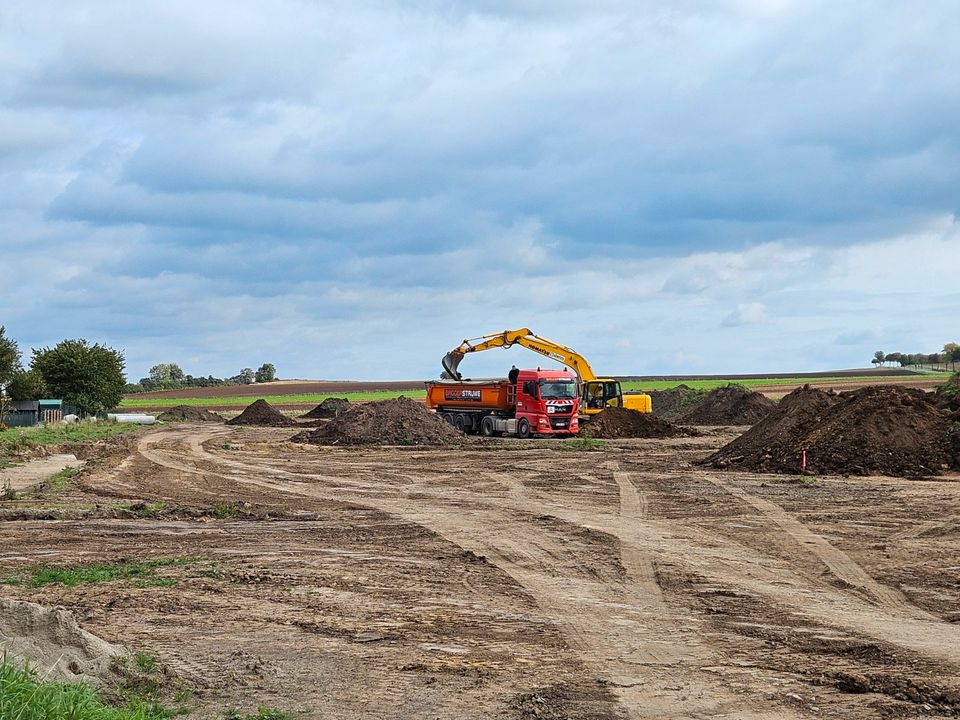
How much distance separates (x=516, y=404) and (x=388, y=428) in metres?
5.73

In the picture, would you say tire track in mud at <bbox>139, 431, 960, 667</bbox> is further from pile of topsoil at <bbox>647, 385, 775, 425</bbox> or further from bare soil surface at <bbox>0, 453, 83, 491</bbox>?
pile of topsoil at <bbox>647, 385, 775, 425</bbox>

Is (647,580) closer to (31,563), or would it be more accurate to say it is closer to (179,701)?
(179,701)

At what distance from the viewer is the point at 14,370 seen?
242 feet

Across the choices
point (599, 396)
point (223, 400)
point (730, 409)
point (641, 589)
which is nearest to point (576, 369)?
point (599, 396)

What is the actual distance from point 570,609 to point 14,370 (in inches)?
2785

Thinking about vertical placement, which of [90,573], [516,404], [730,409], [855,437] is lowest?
[90,573]

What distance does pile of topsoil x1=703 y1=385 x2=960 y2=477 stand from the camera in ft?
86.8

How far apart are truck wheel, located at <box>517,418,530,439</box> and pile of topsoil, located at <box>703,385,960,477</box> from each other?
15117 millimetres

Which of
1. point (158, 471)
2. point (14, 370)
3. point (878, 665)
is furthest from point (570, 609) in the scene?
point (14, 370)

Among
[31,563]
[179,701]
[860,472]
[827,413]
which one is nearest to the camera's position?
[179,701]

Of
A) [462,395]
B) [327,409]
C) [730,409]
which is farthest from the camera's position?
[327,409]

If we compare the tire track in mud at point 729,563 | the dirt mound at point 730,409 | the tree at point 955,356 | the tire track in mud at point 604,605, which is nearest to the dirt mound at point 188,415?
the dirt mound at point 730,409

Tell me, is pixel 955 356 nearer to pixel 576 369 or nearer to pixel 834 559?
pixel 576 369

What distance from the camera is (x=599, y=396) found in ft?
162
